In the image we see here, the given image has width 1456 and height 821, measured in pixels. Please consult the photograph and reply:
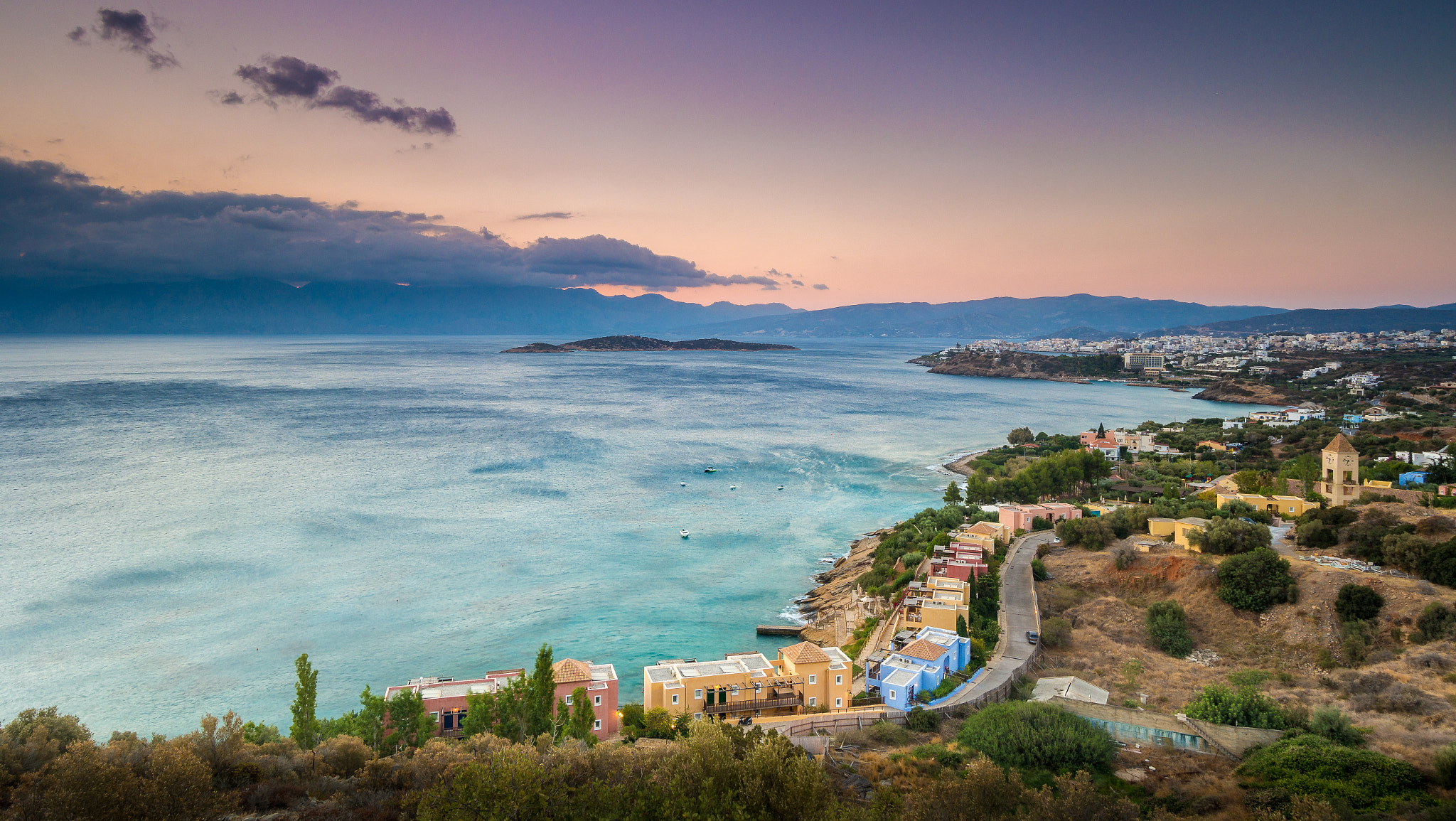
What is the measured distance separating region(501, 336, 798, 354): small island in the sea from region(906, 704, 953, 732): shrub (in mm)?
147855

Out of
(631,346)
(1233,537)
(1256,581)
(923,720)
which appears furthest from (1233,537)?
(631,346)

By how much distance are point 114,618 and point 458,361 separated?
356 feet

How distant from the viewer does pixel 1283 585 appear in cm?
1627

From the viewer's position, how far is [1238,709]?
1152cm

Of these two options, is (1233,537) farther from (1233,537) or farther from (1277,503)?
(1277,503)

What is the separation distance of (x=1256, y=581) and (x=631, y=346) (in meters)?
161

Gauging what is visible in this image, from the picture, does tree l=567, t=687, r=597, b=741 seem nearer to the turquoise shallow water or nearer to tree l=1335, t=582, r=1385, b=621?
the turquoise shallow water

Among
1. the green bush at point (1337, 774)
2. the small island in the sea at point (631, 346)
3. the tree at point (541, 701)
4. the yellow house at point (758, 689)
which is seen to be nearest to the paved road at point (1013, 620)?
the yellow house at point (758, 689)

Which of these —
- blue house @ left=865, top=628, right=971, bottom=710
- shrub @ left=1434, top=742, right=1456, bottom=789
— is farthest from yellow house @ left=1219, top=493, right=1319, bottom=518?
shrub @ left=1434, top=742, right=1456, bottom=789

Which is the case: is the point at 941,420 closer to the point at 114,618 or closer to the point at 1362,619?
the point at 1362,619

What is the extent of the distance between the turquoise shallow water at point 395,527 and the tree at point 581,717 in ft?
17.9

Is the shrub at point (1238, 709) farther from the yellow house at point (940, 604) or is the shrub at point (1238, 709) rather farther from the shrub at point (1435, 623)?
the yellow house at point (940, 604)

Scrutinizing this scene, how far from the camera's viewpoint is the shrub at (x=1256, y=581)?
53.2 feet

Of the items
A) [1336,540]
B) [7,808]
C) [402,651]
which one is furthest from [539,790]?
[1336,540]
